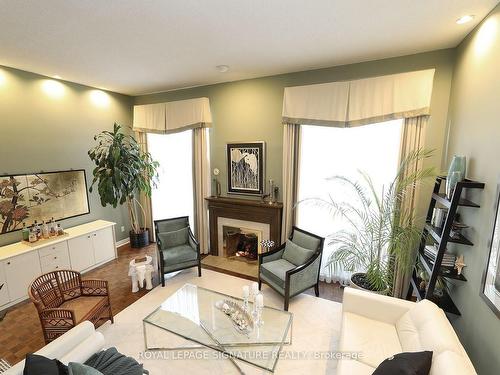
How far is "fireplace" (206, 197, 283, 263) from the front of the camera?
3.95 m

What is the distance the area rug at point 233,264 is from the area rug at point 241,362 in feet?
1.41

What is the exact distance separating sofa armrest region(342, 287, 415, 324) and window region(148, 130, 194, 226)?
11.1ft

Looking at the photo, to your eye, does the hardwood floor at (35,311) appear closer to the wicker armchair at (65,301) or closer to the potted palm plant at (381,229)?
the wicker armchair at (65,301)

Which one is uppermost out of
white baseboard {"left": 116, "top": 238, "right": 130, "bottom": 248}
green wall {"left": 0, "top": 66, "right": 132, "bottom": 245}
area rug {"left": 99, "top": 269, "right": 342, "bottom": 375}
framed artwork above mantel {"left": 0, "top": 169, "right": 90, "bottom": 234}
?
green wall {"left": 0, "top": 66, "right": 132, "bottom": 245}

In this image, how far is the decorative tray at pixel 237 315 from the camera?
7.31ft

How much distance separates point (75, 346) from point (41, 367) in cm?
48

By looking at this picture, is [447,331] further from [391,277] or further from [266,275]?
[266,275]

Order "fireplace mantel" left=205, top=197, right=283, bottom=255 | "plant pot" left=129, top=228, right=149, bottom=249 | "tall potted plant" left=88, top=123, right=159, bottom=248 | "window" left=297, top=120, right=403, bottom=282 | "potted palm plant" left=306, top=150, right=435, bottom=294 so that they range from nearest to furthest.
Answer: "potted palm plant" left=306, top=150, right=435, bottom=294
"window" left=297, top=120, right=403, bottom=282
"tall potted plant" left=88, top=123, right=159, bottom=248
"fireplace mantel" left=205, top=197, right=283, bottom=255
"plant pot" left=129, top=228, right=149, bottom=249

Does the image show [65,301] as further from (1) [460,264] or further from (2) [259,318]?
(1) [460,264]

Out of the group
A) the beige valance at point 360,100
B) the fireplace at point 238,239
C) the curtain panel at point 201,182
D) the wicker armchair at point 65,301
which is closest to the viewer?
the wicker armchair at point 65,301

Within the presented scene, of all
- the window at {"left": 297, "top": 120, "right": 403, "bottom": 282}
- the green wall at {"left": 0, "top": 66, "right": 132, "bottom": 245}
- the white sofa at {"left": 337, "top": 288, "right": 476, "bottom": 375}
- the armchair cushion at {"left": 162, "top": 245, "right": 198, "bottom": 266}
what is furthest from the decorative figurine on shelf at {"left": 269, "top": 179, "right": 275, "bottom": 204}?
the green wall at {"left": 0, "top": 66, "right": 132, "bottom": 245}

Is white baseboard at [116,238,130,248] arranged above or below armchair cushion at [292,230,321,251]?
below

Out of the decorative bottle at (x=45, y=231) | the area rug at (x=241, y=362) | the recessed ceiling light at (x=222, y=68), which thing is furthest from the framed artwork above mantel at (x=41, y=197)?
the recessed ceiling light at (x=222, y=68)

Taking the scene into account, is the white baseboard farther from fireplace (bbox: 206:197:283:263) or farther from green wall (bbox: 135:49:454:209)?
green wall (bbox: 135:49:454:209)
